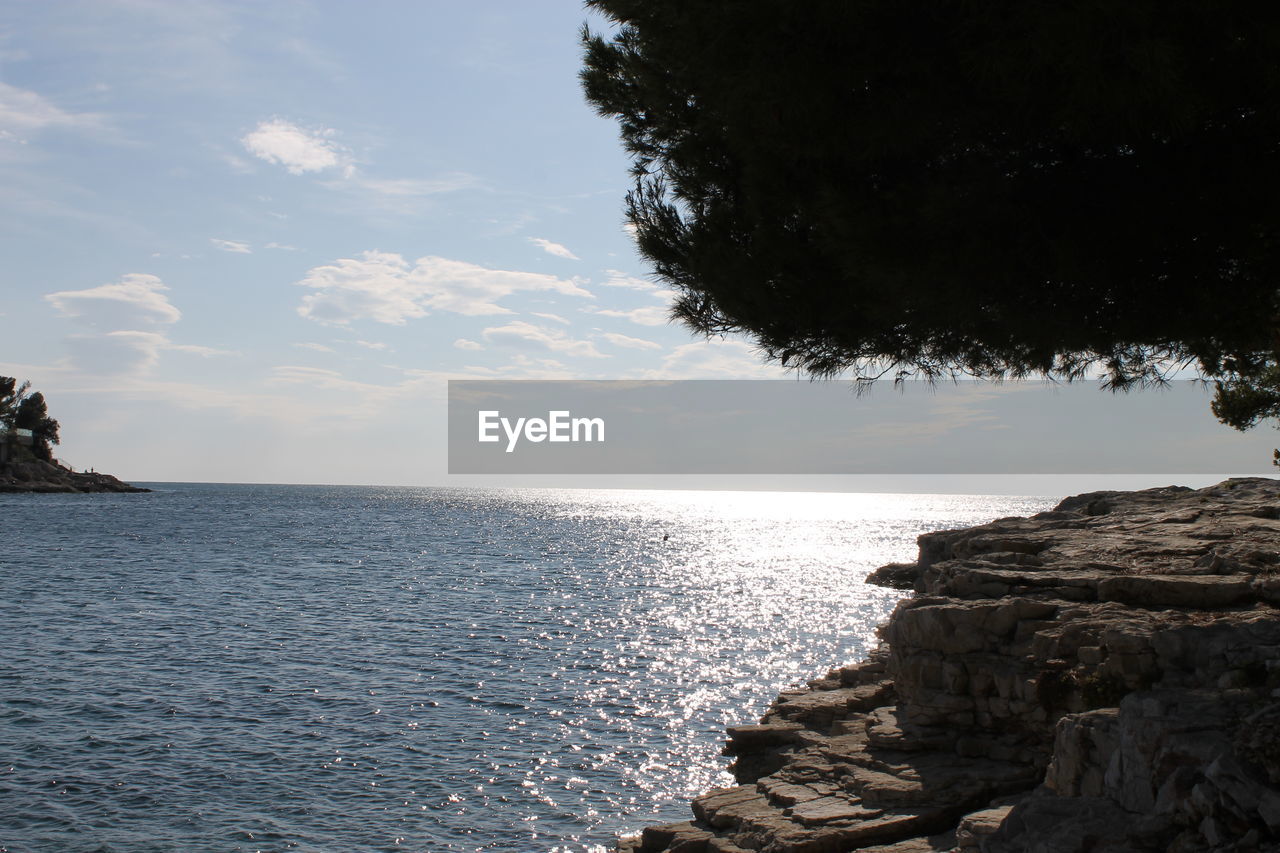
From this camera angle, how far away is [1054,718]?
12.7 meters

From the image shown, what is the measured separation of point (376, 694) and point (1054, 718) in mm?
22219

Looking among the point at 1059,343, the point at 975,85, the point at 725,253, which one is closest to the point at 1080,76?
the point at 975,85

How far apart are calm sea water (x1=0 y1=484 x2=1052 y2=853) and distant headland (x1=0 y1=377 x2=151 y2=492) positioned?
9633 cm

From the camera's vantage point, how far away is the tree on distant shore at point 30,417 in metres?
146

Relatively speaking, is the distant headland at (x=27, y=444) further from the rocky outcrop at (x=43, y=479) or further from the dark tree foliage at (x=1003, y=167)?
the dark tree foliage at (x=1003, y=167)

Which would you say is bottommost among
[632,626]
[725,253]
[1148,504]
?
[632,626]

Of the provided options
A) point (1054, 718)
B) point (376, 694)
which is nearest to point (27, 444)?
point (376, 694)

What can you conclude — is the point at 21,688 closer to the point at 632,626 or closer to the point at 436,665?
the point at 436,665

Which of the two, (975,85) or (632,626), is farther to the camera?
(632,626)

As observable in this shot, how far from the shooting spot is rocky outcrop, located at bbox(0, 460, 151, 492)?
15300cm

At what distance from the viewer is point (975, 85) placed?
9.58 m

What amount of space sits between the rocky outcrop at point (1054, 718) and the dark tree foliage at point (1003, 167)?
3.58m

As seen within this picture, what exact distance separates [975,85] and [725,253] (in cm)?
376

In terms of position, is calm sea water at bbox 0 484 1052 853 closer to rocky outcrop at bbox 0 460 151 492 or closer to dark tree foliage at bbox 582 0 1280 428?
dark tree foliage at bbox 582 0 1280 428
